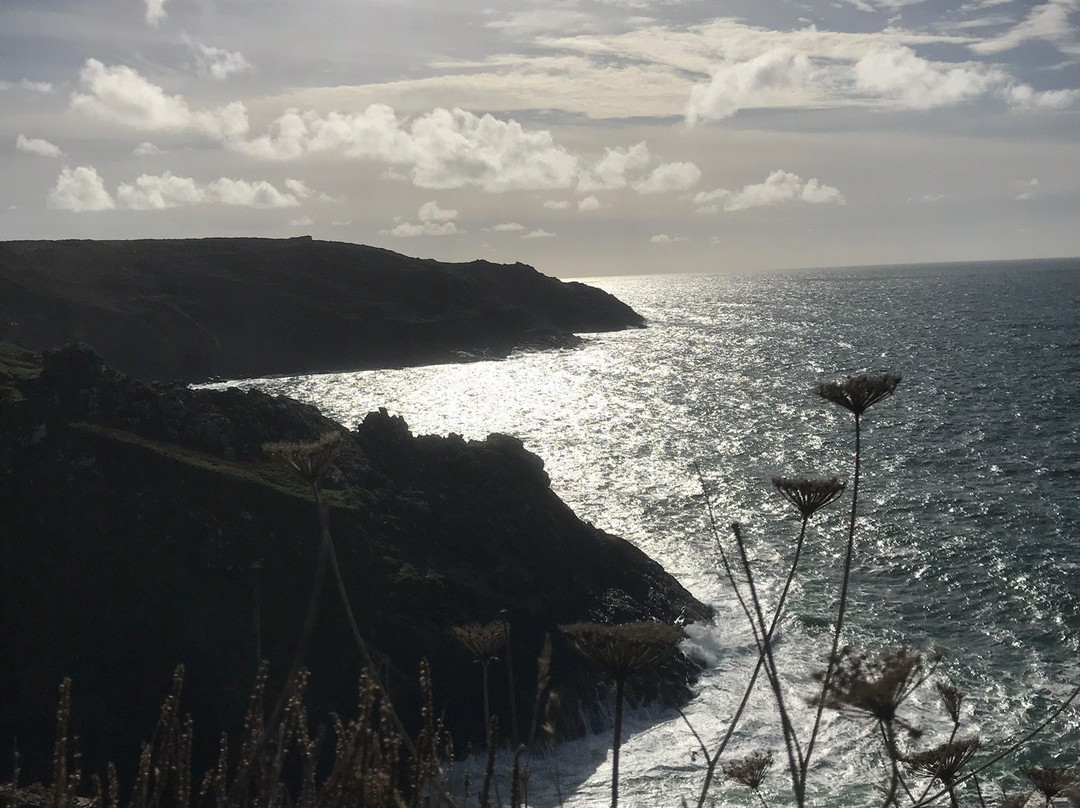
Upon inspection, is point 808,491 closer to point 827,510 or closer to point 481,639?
point 481,639

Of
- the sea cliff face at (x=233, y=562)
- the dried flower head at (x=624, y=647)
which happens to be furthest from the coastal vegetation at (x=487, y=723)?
the sea cliff face at (x=233, y=562)

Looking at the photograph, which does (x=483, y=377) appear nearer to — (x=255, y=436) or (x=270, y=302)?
(x=270, y=302)

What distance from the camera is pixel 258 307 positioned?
386 ft

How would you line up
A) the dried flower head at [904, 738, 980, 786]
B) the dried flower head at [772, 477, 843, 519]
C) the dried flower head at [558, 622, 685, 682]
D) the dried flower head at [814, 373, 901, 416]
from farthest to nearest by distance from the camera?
the dried flower head at [814, 373, 901, 416] < the dried flower head at [904, 738, 980, 786] < the dried flower head at [772, 477, 843, 519] < the dried flower head at [558, 622, 685, 682]

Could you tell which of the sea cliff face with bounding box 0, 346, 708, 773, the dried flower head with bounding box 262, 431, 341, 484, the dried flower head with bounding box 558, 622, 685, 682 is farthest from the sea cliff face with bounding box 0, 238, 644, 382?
the dried flower head with bounding box 558, 622, 685, 682

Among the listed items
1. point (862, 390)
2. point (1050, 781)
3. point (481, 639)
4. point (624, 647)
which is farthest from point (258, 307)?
point (624, 647)

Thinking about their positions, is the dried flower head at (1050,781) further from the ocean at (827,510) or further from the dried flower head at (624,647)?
the dried flower head at (624,647)

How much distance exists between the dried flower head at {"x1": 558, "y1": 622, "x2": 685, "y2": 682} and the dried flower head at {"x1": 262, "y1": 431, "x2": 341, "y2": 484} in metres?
2.05

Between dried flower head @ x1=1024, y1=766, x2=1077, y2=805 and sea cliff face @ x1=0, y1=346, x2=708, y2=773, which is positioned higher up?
dried flower head @ x1=1024, y1=766, x2=1077, y2=805

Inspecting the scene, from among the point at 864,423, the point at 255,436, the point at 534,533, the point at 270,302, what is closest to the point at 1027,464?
the point at 864,423

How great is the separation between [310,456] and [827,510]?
41287 millimetres

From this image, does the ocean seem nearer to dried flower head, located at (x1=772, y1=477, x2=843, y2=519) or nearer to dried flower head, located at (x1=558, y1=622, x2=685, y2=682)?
dried flower head, located at (x1=558, y1=622, x2=685, y2=682)

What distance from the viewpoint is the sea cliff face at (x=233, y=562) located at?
2053 centimetres

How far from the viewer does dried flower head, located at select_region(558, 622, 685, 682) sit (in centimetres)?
493
